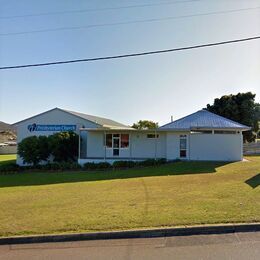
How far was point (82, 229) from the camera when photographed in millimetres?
7270

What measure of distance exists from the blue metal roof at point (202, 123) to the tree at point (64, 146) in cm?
794

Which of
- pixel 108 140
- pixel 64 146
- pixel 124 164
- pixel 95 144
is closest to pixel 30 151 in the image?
pixel 64 146

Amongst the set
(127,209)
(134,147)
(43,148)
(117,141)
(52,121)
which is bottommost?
(127,209)

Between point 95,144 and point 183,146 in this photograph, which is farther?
point 95,144

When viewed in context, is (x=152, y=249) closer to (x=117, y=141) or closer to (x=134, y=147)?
(x=134, y=147)

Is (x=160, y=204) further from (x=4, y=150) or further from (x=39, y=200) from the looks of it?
(x=4, y=150)

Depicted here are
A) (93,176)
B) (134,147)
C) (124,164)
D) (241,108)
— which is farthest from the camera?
(241,108)

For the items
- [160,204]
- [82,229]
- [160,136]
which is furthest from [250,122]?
[82,229]

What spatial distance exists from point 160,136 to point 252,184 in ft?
53.7

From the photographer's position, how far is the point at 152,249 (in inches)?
243

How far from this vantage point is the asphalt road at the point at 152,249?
5.80 metres

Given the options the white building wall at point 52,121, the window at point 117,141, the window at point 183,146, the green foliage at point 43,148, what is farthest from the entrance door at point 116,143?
the window at point 183,146

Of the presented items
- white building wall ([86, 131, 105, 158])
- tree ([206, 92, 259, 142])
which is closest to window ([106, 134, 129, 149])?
white building wall ([86, 131, 105, 158])

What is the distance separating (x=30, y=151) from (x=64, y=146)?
2.79 metres
